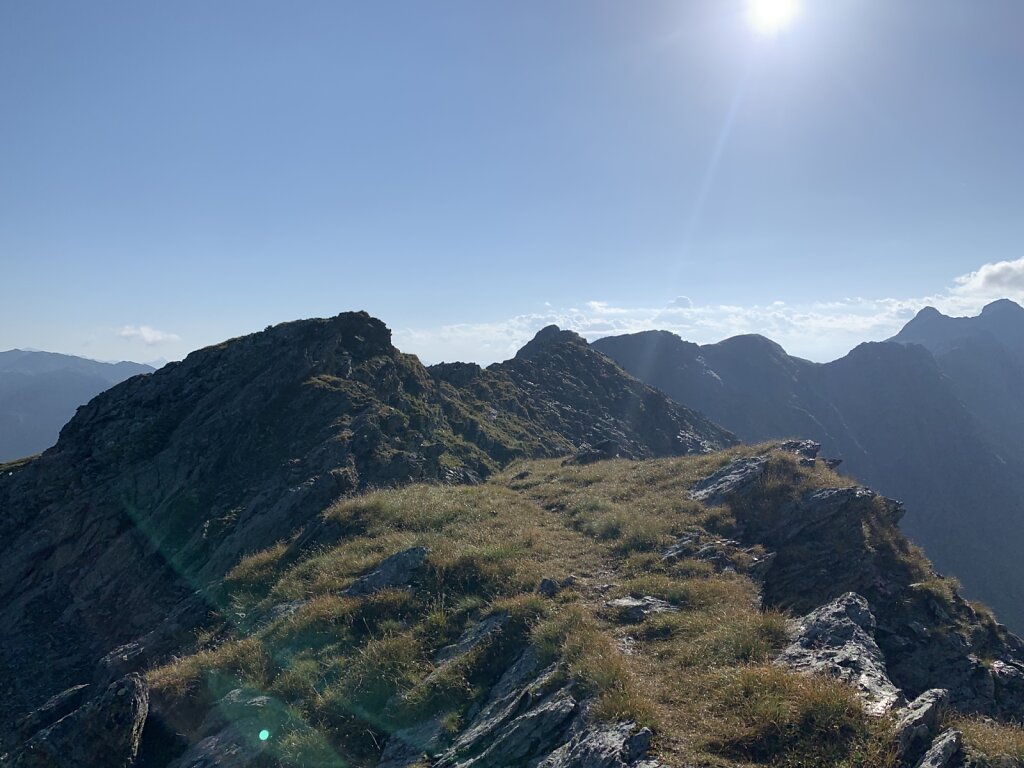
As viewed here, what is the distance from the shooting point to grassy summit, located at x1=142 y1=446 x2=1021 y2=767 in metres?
7.68

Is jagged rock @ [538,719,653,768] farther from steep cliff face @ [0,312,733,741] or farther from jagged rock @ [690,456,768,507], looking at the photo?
jagged rock @ [690,456,768,507]

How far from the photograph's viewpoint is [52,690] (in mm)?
18359

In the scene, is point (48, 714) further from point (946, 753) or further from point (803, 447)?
point (803, 447)

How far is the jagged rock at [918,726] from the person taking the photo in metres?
6.86

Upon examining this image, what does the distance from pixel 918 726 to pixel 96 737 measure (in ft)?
44.1

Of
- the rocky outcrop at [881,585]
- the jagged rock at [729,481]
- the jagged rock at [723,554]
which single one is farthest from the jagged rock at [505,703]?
the jagged rock at [729,481]

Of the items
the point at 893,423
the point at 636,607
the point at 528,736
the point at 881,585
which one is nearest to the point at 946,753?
the point at 528,736

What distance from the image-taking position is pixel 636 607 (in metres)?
12.8

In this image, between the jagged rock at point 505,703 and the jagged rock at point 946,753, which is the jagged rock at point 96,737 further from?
the jagged rock at point 946,753

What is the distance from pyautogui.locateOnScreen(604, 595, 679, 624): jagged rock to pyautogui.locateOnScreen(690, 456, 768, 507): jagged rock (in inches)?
276

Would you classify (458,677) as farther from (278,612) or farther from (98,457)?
(98,457)

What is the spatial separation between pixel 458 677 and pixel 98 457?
973 inches

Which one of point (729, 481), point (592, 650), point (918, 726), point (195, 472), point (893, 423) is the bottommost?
point (893, 423)

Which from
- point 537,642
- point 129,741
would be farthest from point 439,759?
point 129,741
